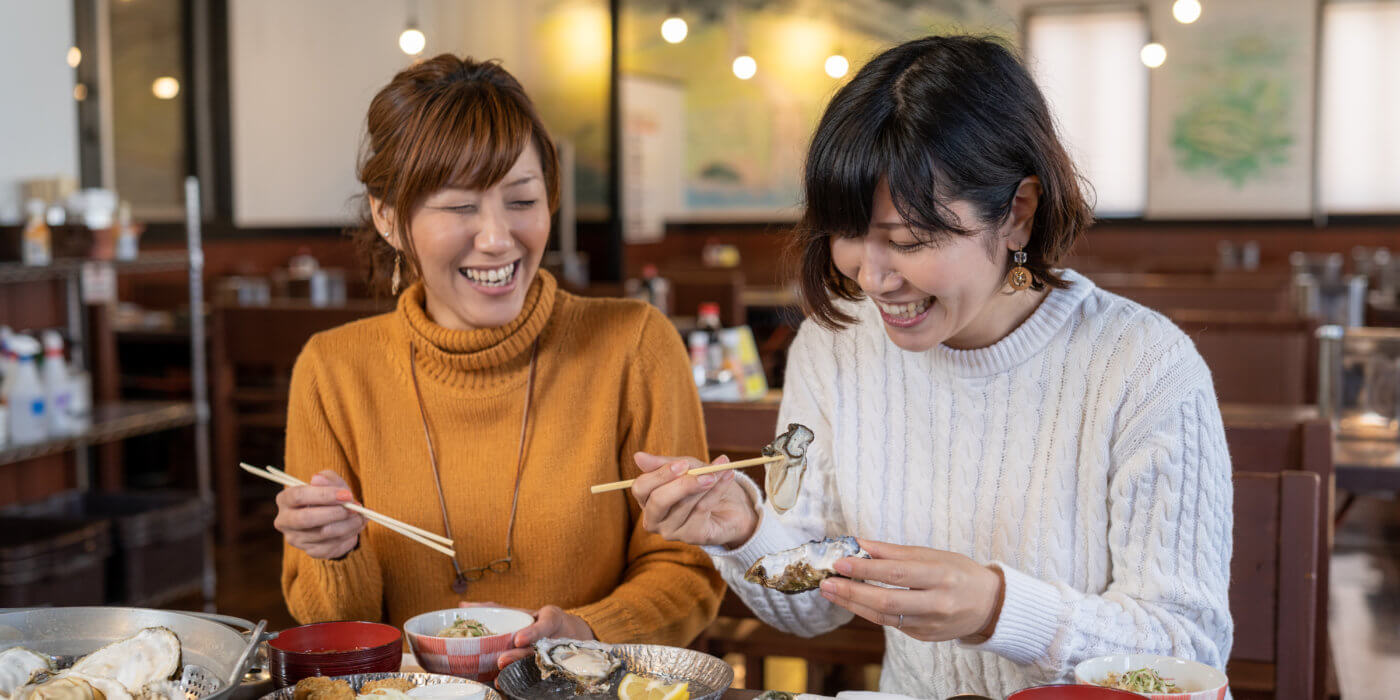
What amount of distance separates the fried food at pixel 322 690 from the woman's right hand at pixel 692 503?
339 millimetres

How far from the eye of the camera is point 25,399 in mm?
3609

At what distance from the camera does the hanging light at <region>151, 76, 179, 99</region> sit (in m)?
6.86

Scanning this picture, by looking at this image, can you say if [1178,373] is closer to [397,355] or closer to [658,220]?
[397,355]

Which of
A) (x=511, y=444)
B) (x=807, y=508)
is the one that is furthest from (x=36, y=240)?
(x=807, y=508)

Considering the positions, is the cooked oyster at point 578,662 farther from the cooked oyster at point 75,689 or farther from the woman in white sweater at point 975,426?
the cooked oyster at point 75,689

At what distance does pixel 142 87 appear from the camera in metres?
6.75

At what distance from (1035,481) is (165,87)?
21.8 ft

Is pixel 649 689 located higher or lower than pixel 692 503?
lower

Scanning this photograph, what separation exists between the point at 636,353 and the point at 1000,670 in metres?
0.61

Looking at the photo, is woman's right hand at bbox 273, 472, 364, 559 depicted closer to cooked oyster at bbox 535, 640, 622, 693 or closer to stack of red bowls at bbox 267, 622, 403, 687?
stack of red bowls at bbox 267, 622, 403, 687

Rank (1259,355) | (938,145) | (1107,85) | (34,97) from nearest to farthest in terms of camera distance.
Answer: (938,145) → (1259,355) → (34,97) → (1107,85)

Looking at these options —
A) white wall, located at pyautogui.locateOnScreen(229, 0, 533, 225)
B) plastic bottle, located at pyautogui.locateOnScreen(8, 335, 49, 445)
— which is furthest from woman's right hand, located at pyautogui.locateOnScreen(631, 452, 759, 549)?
white wall, located at pyautogui.locateOnScreen(229, 0, 533, 225)

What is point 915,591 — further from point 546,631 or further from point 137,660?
point 137,660

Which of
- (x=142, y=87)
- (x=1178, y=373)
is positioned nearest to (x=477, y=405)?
(x=1178, y=373)
